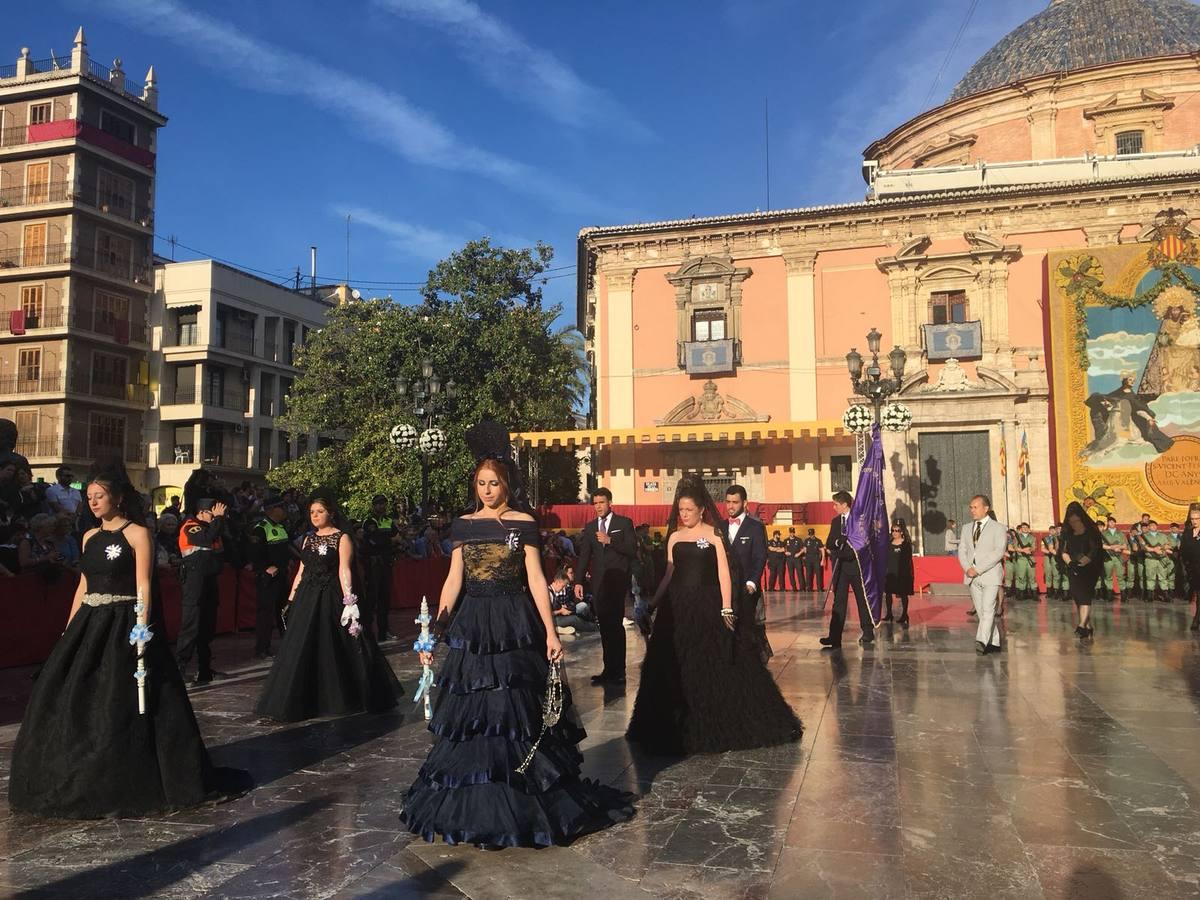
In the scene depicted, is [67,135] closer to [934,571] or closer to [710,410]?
[710,410]

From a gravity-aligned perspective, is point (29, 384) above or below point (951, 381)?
above

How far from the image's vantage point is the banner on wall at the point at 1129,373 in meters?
24.5

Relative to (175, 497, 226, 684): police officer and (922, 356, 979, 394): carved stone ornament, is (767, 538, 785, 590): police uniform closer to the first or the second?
Result: (922, 356, 979, 394): carved stone ornament

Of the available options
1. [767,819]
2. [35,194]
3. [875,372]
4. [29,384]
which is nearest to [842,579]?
[767,819]

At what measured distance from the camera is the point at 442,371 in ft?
96.8

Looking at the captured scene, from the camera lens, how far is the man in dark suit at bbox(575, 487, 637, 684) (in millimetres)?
8719

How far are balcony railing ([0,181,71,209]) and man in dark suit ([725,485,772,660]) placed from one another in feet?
128

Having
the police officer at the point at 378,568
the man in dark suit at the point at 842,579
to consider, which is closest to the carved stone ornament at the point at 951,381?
the man in dark suit at the point at 842,579

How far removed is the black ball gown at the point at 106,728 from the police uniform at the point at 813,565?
1829cm

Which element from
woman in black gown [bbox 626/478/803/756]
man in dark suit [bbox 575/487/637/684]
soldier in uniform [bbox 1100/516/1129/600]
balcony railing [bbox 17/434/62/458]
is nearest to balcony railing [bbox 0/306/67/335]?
balcony railing [bbox 17/434/62/458]

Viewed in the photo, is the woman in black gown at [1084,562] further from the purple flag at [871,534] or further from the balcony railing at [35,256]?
the balcony railing at [35,256]

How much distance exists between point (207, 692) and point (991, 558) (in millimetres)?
8095

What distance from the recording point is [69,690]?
4.73 metres

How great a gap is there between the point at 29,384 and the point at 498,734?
41.2 metres
